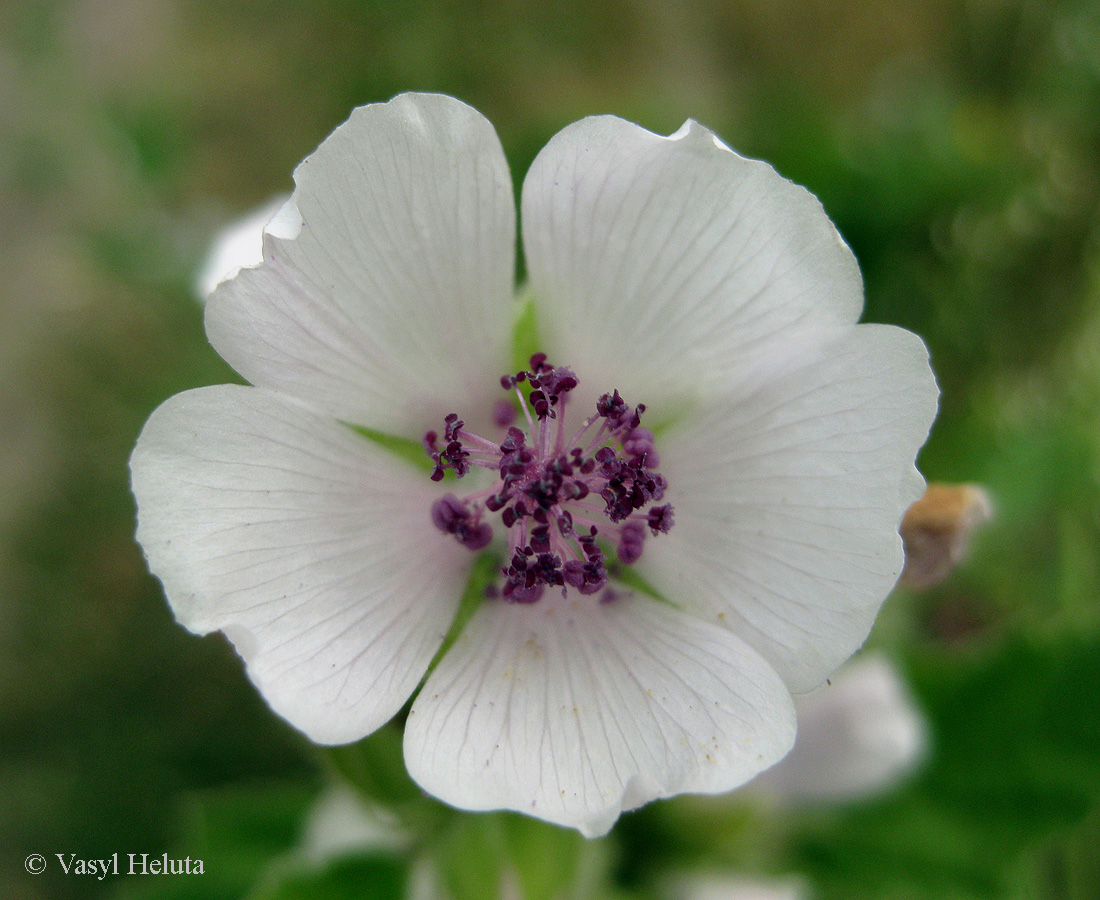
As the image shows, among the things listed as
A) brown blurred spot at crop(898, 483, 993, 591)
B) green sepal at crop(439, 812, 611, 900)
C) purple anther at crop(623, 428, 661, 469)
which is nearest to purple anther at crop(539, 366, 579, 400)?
purple anther at crop(623, 428, 661, 469)

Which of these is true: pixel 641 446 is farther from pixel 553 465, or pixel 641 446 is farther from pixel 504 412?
pixel 504 412

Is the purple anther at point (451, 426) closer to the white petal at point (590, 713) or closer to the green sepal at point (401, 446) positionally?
the green sepal at point (401, 446)

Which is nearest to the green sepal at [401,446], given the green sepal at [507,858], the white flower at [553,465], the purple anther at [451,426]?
the white flower at [553,465]

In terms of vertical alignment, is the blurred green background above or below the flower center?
above

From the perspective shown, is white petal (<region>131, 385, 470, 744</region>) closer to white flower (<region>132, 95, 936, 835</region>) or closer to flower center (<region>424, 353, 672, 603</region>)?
white flower (<region>132, 95, 936, 835</region>)

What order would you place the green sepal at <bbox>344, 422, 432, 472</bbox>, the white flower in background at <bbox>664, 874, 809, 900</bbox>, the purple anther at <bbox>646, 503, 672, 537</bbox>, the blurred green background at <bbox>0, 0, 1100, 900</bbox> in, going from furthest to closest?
the blurred green background at <bbox>0, 0, 1100, 900</bbox> < the white flower in background at <bbox>664, 874, 809, 900</bbox> < the green sepal at <bbox>344, 422, 432, 472</bbox> < the purple anther at <bbox>646, 503, 672, 537</bbox>

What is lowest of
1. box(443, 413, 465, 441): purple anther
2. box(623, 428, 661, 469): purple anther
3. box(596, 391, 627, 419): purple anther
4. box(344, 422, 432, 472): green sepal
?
box(623, 428, 661, 469): purple anther

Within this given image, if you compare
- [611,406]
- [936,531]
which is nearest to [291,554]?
[611,406]

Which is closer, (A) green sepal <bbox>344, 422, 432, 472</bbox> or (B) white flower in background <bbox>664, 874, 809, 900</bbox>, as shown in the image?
(A) green sepal <bbox>344, 422, 432, 472</bbox>
